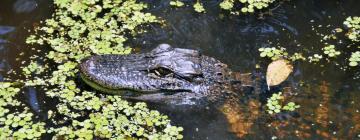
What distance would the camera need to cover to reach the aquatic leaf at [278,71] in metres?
6.18

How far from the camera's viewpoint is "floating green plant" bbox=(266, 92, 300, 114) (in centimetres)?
584

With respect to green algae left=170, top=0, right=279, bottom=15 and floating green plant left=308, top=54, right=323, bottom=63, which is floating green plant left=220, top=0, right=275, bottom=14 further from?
floating green plant left=308, top=54, right=323, bottom=63

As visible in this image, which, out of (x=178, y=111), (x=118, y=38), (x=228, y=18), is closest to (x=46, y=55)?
(x=118, y=38)

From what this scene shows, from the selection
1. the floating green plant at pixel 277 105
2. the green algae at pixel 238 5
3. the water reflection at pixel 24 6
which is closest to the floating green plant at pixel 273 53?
the floating green plant at pixel 277 105

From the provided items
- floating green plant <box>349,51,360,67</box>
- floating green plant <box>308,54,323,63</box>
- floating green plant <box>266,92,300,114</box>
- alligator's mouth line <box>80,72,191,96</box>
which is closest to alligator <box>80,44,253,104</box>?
alligator's mouth line <box>80,72,191,96</box>

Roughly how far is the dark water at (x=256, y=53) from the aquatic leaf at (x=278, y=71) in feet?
0.30

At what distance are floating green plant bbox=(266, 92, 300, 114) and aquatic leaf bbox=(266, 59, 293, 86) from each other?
237 millimetres

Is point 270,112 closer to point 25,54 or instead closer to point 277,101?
point 277,101

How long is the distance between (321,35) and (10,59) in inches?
166

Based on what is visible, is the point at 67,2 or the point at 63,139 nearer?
the point at 63,139

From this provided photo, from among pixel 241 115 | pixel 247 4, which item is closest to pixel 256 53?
pixel 247 4

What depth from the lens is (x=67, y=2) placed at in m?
7.38

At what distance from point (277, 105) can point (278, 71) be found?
0.59m

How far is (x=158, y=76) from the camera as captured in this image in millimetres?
5820
